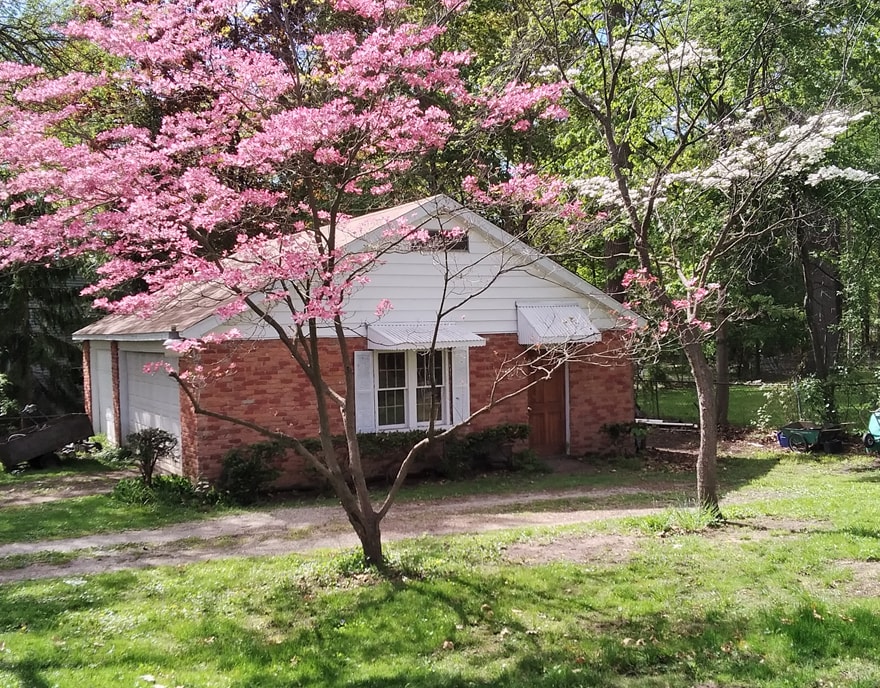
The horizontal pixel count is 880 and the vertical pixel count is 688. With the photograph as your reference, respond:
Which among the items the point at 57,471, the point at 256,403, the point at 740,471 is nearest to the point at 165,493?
the point at 256,403

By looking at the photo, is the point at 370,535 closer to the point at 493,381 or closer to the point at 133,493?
the point at 133,493

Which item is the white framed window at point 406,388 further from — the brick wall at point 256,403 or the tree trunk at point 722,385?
the tree trunk at point 722,385

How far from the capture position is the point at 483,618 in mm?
5953

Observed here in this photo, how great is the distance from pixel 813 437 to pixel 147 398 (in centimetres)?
1456

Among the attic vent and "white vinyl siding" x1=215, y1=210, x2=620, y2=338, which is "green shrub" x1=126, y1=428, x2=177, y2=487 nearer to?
"white vinyl siding" x1=215, y1=210, x2=620, y2=338

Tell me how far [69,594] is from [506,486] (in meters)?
7.69

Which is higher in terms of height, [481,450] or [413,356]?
[413,356]

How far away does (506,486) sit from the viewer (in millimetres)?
12836

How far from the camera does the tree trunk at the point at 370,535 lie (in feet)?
23.1

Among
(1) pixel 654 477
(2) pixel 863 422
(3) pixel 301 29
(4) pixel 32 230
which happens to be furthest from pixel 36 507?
(2) pixel 863 422

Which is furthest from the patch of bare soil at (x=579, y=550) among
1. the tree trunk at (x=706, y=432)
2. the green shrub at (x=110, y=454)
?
the green shrub at (x=110, y=454)

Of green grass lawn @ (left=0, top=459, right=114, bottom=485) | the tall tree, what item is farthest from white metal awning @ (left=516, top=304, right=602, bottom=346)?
the tall tree

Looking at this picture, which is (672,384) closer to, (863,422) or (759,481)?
(863,422)

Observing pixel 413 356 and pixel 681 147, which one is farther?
pixel 413 356
